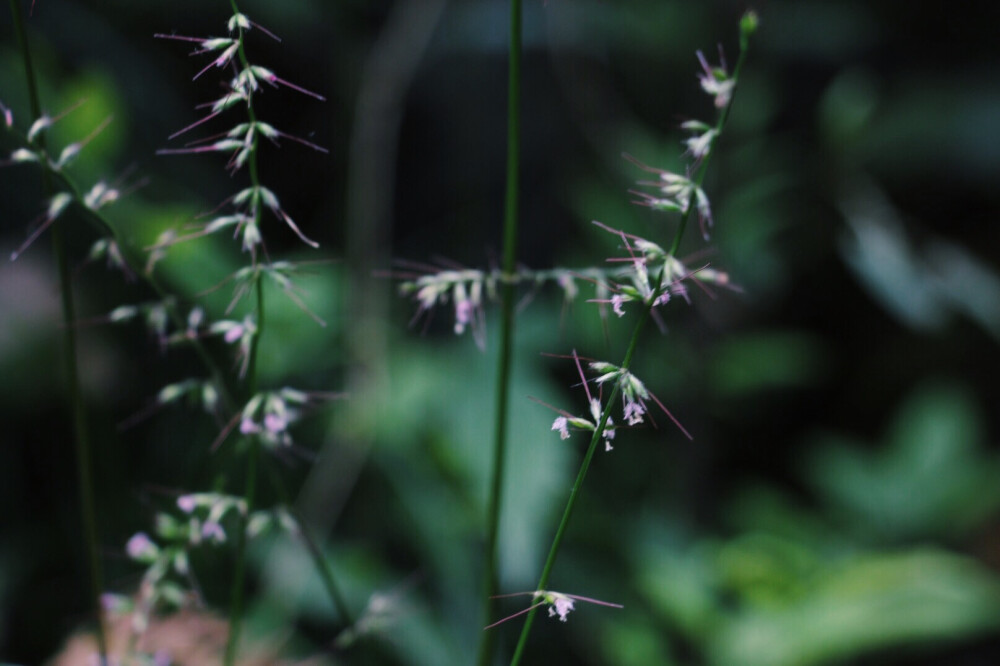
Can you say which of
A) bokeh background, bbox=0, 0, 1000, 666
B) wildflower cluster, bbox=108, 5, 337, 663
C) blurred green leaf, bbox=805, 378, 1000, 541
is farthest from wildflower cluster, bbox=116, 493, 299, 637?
blurred green leaf, bbox=805, 378, 1000, 541

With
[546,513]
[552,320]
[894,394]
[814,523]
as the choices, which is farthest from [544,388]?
[894,394]

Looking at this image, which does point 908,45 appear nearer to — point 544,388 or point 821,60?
point 821,60

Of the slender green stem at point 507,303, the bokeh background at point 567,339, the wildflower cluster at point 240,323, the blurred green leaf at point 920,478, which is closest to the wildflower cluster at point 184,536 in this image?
the wildflower cluster at point 240,323

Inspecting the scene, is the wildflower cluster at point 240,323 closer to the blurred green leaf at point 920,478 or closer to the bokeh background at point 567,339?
the bokeh background at point 567,339

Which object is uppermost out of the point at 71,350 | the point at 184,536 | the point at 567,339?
the point at 71,350

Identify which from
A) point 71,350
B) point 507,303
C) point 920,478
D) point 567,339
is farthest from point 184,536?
point 920,478

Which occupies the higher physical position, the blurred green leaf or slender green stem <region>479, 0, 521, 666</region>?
slender green stem <region>479, 0, 521, 666</region>

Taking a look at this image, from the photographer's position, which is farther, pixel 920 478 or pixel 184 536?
pixel 920 478

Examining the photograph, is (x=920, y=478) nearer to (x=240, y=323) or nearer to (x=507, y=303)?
(x=507, y=303)

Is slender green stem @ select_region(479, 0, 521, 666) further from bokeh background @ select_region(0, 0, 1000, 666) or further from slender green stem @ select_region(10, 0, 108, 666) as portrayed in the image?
bokeh background @ select_region(0, 0, 1000, 666)
